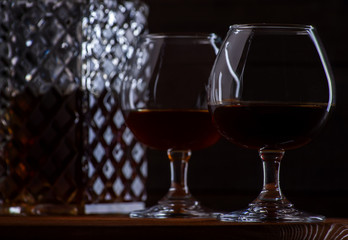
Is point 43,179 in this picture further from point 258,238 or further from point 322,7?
point 322,7

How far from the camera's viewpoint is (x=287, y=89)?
2.64ft

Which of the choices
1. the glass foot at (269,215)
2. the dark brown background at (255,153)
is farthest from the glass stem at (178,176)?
the dark brown background at (255,153)

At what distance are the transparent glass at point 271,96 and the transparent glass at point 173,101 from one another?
96mm

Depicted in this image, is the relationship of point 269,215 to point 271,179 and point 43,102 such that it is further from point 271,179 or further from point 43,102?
point 43,102

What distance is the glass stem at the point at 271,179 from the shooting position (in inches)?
32.5

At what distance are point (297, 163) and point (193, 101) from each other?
0.72 meters

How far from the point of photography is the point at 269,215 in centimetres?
80

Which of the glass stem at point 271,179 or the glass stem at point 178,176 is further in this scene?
the glass stem at point 178,176

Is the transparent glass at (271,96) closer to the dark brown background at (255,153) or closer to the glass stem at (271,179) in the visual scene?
the glass stem at (271,179)

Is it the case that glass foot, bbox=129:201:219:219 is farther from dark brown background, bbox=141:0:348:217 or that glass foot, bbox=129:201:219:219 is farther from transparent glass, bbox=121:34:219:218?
dark brown background, bbox=141:0:348:217

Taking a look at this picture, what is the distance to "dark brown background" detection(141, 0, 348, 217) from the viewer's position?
1.60m

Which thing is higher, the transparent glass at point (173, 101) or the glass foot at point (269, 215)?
the transparent glass at point (173, 101)

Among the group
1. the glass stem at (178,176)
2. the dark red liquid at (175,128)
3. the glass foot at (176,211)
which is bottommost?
the glass foot at (176,211)

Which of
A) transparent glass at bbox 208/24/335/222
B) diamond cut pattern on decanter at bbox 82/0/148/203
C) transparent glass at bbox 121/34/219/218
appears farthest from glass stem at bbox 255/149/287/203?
diamond cut pattern on decanter at bbox 82/0/148/203
